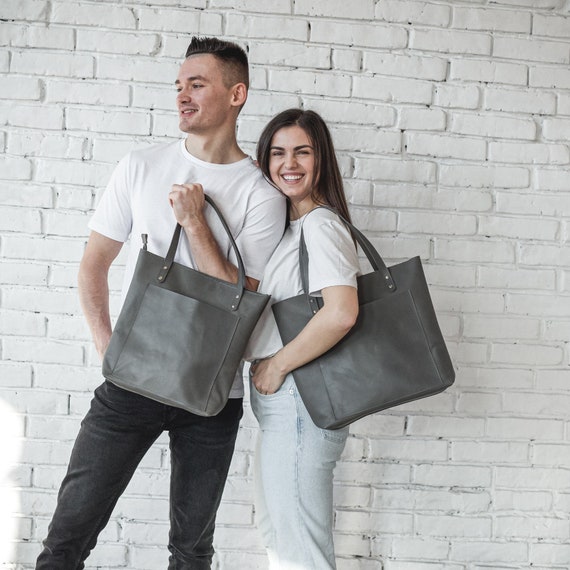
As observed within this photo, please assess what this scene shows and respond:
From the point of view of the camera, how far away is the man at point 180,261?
1.42m

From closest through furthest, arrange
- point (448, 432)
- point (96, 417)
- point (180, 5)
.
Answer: point (96, 417) < point (180, 5) < point (448, 432)

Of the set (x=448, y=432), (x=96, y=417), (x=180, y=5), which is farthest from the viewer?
(x=448, y=432)

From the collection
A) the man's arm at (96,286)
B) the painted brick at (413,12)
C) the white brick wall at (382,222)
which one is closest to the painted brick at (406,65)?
the white brick wall at (382,222)

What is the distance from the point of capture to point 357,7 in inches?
73.4

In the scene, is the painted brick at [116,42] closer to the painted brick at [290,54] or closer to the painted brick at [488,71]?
the painted brick at [290,54]

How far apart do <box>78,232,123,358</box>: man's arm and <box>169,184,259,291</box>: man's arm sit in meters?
0.25

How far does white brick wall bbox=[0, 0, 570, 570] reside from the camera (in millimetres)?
1831

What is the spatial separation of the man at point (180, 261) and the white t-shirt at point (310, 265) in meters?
0.05

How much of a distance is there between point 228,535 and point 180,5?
164 cm

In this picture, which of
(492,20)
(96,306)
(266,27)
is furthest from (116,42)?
(492,20)

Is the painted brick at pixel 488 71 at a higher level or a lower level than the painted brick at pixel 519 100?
higher

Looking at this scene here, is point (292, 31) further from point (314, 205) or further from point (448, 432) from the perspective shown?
point (448, 432)

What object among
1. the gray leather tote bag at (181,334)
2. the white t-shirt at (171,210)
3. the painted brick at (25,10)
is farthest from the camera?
the painted brick at (25,10)

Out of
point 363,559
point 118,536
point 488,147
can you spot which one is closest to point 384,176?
point 488,147
